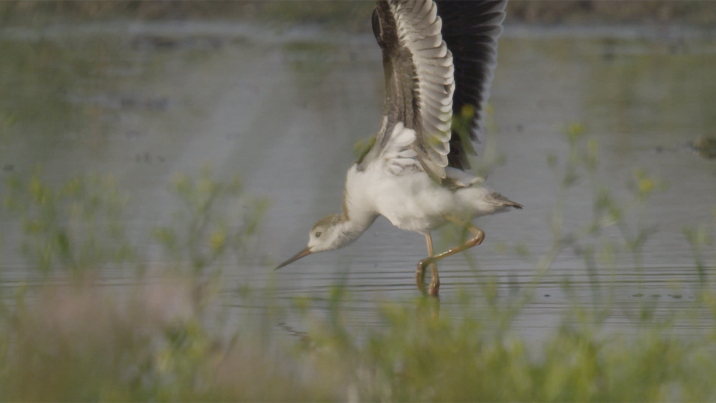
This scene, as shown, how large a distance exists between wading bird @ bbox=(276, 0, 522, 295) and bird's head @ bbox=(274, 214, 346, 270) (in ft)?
0.99

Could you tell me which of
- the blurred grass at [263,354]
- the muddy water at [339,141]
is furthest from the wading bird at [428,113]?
the blurred grass at [263,354]

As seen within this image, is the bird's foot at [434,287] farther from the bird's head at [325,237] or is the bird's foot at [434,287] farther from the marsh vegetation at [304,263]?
the bird's head at [325,237]

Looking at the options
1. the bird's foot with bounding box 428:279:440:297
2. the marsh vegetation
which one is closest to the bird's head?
the marsh vegetation

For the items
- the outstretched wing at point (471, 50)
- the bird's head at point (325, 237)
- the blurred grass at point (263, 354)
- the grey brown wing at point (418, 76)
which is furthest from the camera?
the bird's head at point (325, 237)

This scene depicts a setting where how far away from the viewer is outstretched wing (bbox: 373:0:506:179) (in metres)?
5.55

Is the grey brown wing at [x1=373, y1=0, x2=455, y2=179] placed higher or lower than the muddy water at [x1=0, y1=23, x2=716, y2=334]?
higher

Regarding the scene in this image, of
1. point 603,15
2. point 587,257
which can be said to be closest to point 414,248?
point 587,257

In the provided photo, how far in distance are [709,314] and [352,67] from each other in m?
12.5

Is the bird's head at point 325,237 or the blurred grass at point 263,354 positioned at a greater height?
the blurred grass at point 263,354

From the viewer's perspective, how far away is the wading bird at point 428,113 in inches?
221

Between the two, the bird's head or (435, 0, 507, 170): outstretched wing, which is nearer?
(435, 0, 507, 170): outstretched wing

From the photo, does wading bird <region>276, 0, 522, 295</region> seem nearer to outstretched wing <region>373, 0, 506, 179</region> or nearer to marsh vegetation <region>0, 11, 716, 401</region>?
outstretched wing <region>373, 0, 506, 179</region>

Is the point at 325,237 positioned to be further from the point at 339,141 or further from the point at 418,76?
the point at 339,141

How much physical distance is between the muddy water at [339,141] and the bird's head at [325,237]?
0.11 meters
